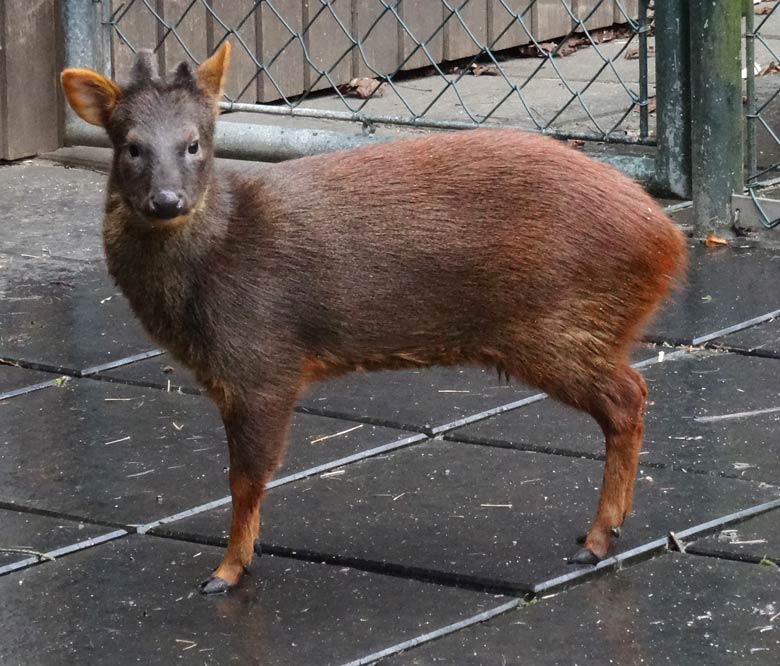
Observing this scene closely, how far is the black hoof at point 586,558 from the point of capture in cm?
383

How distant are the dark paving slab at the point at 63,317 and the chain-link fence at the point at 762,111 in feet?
8.62

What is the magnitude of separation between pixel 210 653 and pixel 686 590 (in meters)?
1.10

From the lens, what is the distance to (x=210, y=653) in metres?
3.45

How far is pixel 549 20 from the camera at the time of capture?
10.5 m

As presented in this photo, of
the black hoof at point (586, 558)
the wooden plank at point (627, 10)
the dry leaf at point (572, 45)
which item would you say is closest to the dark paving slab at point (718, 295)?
the black hoof at point (586, 558)

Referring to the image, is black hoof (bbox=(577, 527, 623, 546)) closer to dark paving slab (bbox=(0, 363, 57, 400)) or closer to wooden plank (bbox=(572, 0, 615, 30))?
dark paving slab (bbox=(0, 363, 57, 400))

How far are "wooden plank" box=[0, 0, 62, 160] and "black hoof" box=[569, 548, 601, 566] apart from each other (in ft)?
16.5

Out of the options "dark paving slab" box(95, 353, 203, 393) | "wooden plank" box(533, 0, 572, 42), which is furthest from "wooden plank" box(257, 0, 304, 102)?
"dark paving slab" box(95, 353, 203, 393)

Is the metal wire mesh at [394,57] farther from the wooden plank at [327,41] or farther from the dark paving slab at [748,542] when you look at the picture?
the dark paving slab at [748,542]

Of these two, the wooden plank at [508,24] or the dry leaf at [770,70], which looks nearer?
the dry leaf at [770,70]

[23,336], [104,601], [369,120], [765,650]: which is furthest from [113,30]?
[765,650]

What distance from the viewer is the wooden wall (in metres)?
8.52

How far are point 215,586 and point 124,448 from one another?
1.04 metres

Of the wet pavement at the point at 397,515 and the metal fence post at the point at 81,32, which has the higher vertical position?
the metal fence post at the point at 81,32
